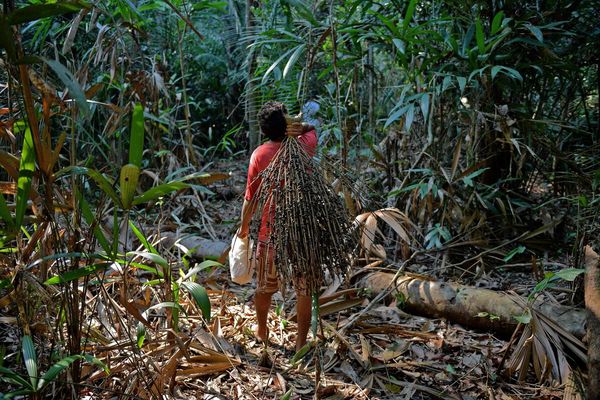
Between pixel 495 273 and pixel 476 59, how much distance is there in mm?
1468

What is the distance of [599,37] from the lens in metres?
3.94

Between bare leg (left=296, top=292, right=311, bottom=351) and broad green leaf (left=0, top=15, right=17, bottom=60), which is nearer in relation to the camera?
broad green leaf (left=0, top=15, right=17, bottom=60)

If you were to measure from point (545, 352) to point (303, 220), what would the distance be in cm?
133

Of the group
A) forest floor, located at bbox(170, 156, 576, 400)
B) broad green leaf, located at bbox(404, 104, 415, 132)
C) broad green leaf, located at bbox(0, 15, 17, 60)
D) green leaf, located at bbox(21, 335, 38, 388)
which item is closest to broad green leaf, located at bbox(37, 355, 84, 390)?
green leaf, located at bbox(21, 335, 38, 388)

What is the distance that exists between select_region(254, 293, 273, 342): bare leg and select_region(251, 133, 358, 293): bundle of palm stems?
2.08 ft

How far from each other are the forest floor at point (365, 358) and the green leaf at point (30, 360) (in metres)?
0.74

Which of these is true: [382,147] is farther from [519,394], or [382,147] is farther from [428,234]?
[519,394]

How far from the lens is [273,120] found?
247 centimetres

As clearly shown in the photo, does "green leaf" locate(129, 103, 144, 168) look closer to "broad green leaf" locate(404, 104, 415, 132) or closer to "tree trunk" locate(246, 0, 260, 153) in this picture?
"broad green leaf" locate(404, 104, 415, 132)

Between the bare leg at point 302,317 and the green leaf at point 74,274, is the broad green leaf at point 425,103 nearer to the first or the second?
the bare leg at point 302,317

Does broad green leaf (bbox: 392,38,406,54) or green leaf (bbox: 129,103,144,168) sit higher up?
broad green leaf (bbox: 392,38,406,54)

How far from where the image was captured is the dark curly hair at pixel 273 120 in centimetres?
245

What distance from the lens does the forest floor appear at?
234 centimetres

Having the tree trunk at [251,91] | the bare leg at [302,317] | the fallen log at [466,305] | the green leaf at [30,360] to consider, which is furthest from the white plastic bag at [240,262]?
the tree trunk at [251,91]
